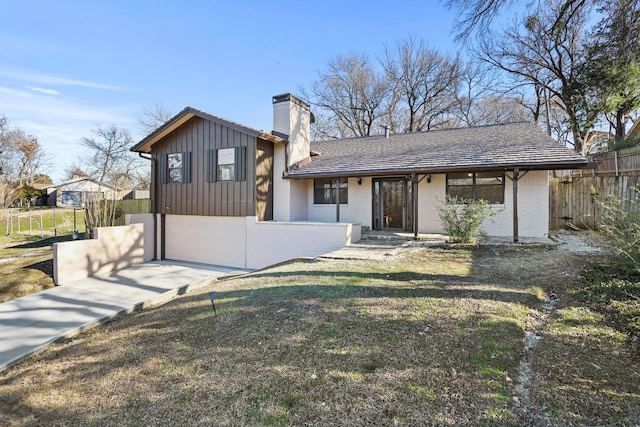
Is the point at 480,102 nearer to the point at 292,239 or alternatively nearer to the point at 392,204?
the point at 392,204

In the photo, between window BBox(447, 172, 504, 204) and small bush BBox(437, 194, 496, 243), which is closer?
small bush BBox(437, 194, 496, 243)

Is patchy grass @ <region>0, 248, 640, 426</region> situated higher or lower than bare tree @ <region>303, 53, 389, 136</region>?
lower

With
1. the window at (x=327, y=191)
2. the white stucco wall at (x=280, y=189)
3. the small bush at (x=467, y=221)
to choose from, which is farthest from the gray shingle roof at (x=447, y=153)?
the small bush at (x=467, y=221)

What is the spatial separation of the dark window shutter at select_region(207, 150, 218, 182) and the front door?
586 centimetres

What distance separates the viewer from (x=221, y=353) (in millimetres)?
3482

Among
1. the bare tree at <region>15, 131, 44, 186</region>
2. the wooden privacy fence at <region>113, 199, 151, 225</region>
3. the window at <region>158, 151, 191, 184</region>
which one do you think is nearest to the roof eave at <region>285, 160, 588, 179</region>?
the window at <region>158, 151, 191, 184</region>

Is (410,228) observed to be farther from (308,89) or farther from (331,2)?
(308,89)

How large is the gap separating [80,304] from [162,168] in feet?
22.4

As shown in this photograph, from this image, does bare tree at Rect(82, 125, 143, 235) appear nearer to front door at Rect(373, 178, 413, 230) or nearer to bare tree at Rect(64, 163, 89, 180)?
bare tree at Rect(64, 163, 89, 180)

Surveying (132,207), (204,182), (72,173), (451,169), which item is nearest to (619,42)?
(451,169)

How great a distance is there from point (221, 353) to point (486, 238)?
8.11 meters

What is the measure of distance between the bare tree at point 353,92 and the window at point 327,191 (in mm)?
12185

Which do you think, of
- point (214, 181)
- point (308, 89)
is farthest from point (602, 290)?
point (308, 89)

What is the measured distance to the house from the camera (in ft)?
32.3
